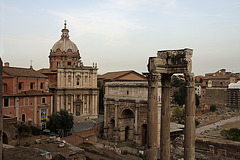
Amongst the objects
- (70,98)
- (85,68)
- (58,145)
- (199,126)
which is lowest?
(199,126)

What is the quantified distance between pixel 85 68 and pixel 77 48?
7957mm

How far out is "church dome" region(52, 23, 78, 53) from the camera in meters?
38.5

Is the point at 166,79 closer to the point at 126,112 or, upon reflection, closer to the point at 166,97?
the point at 166,97

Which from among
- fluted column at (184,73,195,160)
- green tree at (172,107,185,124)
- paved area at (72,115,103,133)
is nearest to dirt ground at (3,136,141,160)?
fluted column at (184,73,195,160)

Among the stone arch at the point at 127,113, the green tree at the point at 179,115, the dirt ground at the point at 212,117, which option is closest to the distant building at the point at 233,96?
the dirt ground at the point at 212,117

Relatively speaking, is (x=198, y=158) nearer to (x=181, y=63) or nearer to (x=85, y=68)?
(x=181, y=63)

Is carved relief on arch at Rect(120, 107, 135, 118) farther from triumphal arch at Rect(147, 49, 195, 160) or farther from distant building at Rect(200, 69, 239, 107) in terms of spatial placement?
distant building at Rect(200, 69, 239, 107)

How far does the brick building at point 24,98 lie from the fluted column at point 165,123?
17.8 meters

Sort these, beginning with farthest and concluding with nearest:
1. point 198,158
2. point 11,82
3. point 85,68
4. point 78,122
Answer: point 85,68
point 78,122
point 11,82
point 198,158

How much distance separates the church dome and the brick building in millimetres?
12497

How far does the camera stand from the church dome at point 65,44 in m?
38.5

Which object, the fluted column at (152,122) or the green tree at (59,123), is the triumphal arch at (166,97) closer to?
the fluted column at (152,122)

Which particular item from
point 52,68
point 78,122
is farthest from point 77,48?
point 78,122

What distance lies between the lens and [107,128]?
94.0 feet
